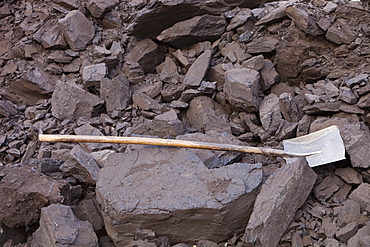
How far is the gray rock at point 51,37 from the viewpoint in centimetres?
605

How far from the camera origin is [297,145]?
157 inches

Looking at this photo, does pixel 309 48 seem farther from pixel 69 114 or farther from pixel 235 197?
pixel 69 114

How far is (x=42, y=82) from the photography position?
5.64 m

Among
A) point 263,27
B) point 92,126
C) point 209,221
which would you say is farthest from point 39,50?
point 209,221

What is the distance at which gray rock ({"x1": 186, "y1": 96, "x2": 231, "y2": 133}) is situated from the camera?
4.57m

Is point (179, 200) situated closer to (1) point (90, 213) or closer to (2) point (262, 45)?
(1) point (90, 213)

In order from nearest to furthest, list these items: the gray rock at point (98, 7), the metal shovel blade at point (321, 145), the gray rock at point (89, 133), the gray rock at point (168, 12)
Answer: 1. the metal shovel blade at point (321, 145)
2. the gray rock at point (89, 133)
3. the gray rock at point (168, 12)
4. the gray rock at point (98, 7)

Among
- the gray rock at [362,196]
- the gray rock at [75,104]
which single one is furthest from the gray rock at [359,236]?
the gray rock at [75,104]

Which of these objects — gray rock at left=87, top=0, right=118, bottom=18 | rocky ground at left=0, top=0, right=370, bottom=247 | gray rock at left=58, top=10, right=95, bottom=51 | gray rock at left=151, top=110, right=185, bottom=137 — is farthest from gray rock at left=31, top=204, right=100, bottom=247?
gray rock at left=87, top=0, right=118, bottom=18

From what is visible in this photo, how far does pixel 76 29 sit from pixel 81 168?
3063 millimetres

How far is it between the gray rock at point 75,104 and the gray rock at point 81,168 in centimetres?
129

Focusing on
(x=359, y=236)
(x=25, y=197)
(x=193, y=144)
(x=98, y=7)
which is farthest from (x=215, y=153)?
(x=98, y=7)

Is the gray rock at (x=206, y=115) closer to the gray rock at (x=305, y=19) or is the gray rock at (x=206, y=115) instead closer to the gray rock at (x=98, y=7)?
the gray rock at (x=305, y=19)

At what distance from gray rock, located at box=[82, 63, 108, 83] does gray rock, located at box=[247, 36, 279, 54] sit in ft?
6.81
